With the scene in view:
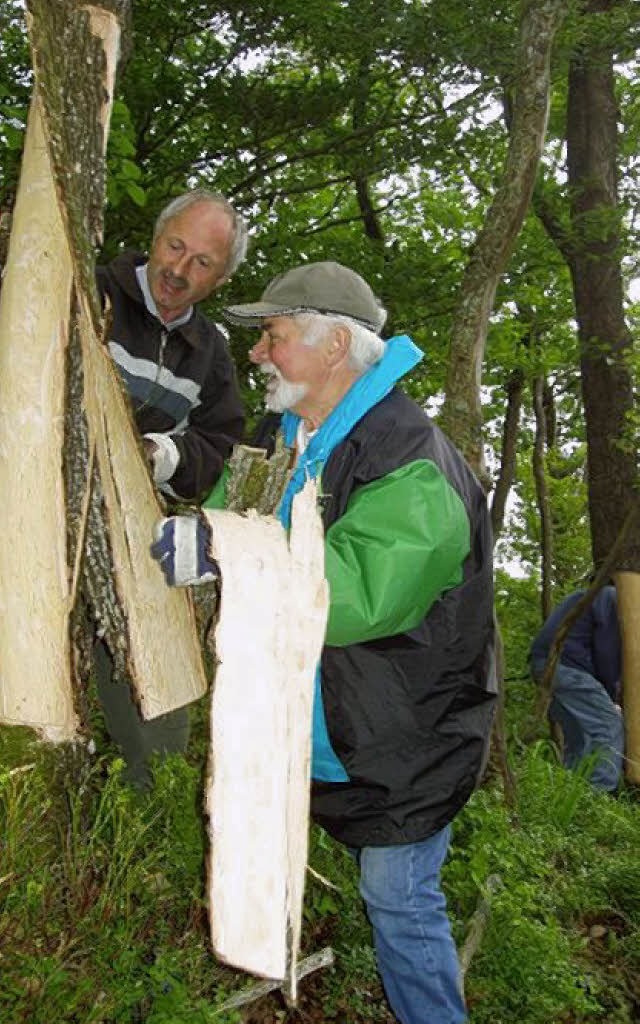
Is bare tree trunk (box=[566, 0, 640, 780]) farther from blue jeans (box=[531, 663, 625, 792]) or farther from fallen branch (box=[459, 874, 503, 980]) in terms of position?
fallen branch (box=[459, 874, 503, 980])

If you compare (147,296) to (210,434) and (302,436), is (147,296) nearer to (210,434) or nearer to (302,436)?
(210,434)

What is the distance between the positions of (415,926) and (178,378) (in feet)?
6.76

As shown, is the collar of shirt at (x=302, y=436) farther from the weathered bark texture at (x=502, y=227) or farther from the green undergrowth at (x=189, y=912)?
the weathered bark texture at (x=502, y=227)

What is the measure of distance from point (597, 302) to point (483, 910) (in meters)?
6.07

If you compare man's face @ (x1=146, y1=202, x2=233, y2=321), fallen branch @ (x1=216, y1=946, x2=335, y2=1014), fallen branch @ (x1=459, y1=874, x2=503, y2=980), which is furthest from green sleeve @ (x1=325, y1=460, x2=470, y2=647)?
fallen branch @ (x1=459, y1=874, x2=503, y2=980)

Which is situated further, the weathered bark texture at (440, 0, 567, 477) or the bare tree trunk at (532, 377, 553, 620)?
the bare tree trunk at (532, 377, 553, 620)

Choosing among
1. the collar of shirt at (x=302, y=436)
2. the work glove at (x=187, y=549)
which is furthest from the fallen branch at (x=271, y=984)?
the collar of shirt at (x=302, y=436)

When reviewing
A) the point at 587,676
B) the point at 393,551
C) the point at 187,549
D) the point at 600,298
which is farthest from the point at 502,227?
the point at 600,298

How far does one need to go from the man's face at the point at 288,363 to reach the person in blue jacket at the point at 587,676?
4455 millimetres

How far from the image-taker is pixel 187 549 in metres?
1.93

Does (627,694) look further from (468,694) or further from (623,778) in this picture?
(468,694)

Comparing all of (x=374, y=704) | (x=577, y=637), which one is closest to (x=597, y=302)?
(x=577, y=637)

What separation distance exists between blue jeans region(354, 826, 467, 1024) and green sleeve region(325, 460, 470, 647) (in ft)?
2.33

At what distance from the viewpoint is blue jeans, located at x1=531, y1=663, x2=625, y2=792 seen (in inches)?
243
